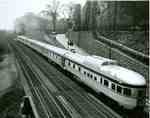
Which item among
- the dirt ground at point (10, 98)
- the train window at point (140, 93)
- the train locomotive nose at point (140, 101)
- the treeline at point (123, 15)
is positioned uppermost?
the treeline at point (123, 15)

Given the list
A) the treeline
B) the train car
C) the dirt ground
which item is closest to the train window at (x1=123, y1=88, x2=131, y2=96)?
the train car

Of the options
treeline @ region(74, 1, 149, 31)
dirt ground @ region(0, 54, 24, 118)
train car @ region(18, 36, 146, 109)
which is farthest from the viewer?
treeline @ region(74, 1, 149, 31)

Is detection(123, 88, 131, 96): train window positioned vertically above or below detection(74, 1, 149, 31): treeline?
below

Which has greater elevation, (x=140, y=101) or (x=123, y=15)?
(x=123, y=15)

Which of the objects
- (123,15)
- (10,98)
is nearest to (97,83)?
(10,98)

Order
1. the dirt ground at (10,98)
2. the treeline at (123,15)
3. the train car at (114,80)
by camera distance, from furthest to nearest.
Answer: the treeline at (123,15)
the dirt ground at (10,98)
the train car at (114,80)

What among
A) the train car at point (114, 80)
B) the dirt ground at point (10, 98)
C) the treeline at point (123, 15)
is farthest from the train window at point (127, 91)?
the treeline at point (123, 15)

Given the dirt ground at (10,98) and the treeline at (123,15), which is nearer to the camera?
the dirt ground at (10,98)

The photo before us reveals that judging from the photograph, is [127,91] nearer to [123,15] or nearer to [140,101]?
[140,101]

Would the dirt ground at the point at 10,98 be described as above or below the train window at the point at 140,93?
below

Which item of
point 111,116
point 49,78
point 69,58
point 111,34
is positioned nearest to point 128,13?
point 111,34

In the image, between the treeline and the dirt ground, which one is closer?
the dirt ground

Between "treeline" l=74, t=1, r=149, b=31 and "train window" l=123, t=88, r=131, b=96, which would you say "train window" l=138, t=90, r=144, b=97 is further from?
"treeline" l=74, t=1, r=149, b=31

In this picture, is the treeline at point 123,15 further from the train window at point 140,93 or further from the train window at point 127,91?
the train window at point 127,91
